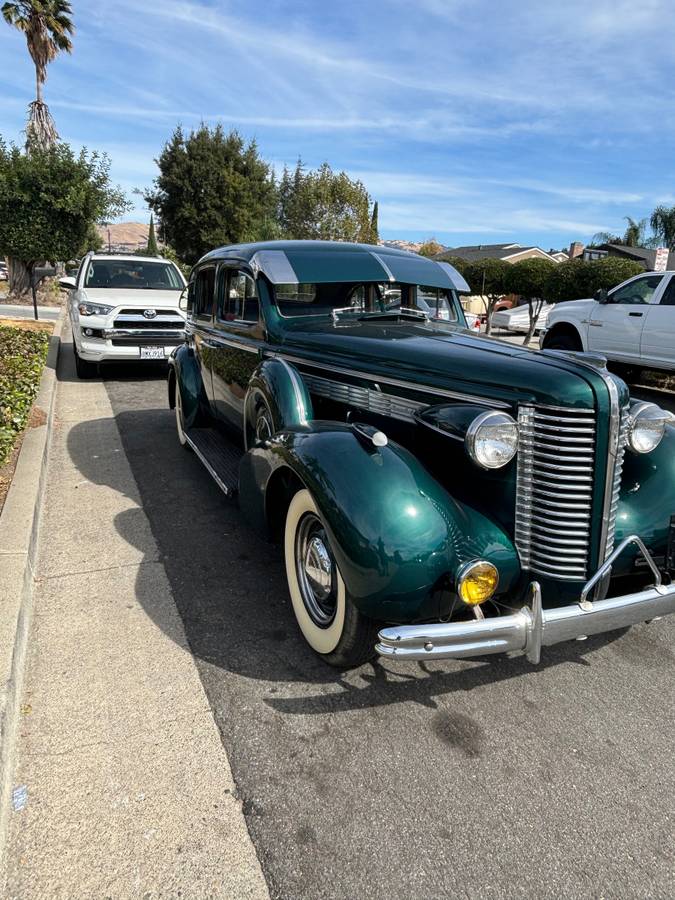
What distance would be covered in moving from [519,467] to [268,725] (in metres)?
1.44

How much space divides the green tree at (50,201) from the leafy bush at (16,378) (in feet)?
21.7

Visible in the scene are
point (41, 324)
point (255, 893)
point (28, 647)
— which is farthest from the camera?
point (41, 324)

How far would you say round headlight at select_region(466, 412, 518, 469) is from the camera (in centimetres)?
244

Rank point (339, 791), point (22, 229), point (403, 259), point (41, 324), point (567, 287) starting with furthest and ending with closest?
point (567, 287) → point (22, 229) → point (41, 324) → point (403, 259) → point (339, 791)

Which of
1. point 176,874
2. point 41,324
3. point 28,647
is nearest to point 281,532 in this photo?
point 28,647

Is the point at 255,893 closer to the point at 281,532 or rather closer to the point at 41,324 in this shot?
the point at 281,532

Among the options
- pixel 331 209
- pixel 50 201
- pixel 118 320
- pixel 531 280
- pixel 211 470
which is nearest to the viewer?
pixel 211 470

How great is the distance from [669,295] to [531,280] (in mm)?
9084

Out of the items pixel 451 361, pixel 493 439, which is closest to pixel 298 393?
pixel 451 361

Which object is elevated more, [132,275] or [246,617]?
[132,275]

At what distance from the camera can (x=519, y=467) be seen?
2480 mm

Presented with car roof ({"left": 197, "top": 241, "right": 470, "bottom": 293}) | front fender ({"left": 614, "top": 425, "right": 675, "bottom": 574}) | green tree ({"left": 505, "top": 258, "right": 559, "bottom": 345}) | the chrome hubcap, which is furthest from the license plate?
green tree ({"left": 505, "top": 258, "right": 559, "bottom": 345})

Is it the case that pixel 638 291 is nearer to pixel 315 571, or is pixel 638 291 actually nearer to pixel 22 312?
pixel 315 571

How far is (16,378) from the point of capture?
6.37 meters
